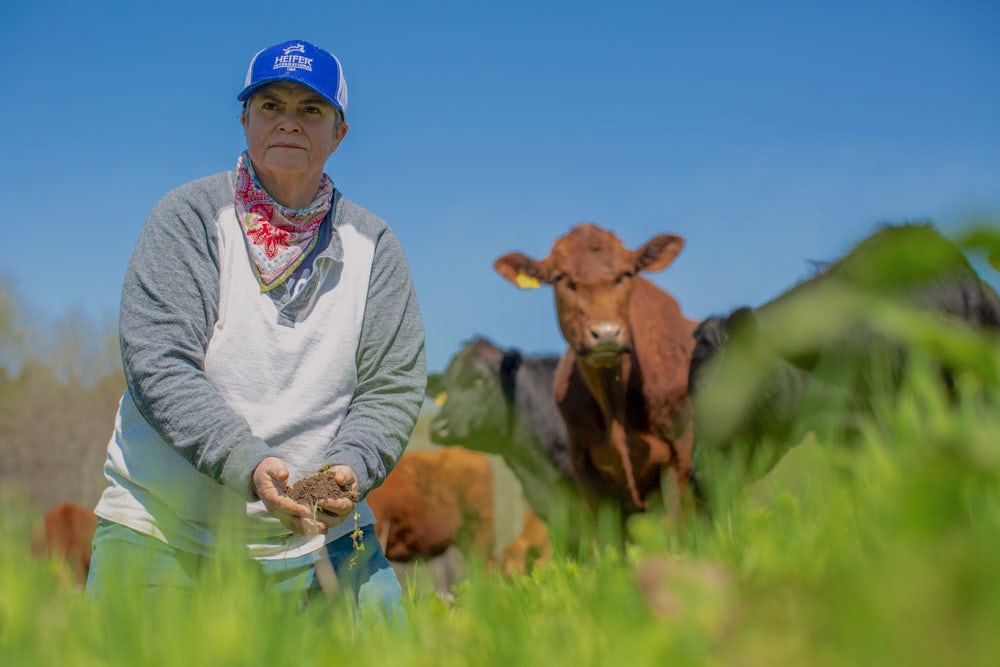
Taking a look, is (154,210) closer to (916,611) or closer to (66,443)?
(916,611)

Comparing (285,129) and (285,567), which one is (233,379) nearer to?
(285,567)

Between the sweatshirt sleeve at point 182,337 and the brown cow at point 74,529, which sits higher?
the sweatshirt sleeve at point 182,337

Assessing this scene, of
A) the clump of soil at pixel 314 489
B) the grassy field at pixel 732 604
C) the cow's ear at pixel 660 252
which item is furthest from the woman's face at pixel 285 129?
the cow's ear at pixel 660 252

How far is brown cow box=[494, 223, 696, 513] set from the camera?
6.60 meters

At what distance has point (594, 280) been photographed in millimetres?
6781

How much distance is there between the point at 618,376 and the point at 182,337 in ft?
13.7

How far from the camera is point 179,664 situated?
1.14m

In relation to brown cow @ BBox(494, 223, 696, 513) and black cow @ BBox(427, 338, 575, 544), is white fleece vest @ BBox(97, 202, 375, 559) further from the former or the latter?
black cow @ BBox(427, 338, 575, 544)

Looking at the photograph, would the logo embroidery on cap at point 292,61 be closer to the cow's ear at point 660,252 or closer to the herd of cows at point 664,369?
the herd of cows at point 664,369

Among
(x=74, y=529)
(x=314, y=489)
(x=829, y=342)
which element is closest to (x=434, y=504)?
(x=74, y=529)

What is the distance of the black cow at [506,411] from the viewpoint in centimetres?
997

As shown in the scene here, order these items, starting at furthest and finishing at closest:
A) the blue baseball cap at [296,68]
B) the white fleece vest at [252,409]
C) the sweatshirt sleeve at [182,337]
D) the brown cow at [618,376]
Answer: the brown cow at [618,376]
the blue baseball cap at [296,68]
the white fleece vest at [252,409]
the sweatshirt sleeve at [182,337]

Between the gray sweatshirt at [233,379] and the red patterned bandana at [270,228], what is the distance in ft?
0.11

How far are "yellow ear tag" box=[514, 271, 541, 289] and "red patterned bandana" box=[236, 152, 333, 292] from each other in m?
4.32
